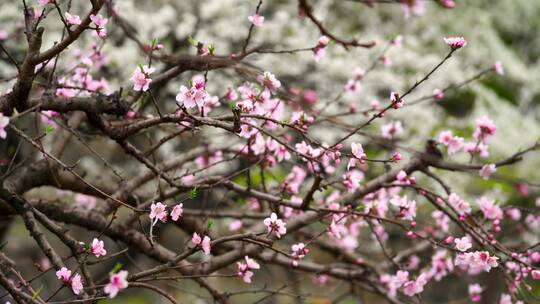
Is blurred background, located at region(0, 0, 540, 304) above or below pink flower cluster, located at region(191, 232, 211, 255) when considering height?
above

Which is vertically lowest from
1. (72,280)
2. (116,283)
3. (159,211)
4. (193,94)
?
(116,283)

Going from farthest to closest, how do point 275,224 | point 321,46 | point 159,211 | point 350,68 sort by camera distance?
point 350,68 < point 321,46 < point 275,224 < point 159,211

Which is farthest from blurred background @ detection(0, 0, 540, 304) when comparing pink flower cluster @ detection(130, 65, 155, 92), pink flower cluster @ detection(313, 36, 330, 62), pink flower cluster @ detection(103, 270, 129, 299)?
pink flower cluster @ detection(103, 270, 129, 299)

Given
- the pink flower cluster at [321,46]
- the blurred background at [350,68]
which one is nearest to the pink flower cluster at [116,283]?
the pink flower cluster at [321,46]

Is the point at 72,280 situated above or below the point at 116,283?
above

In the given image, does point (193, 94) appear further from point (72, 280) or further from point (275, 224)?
point (72, 280)

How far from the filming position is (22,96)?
2.57m

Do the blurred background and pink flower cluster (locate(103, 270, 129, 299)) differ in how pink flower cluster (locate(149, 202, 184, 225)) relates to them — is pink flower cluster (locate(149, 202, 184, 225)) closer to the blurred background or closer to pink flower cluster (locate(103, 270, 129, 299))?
pink flower cluster (locate(103, 270, 129, 299))

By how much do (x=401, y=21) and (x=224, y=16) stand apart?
4.80m

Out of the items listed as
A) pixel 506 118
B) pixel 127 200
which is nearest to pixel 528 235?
pixel 506 118

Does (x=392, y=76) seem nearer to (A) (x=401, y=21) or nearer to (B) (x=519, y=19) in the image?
(A) (x=401, y=21)

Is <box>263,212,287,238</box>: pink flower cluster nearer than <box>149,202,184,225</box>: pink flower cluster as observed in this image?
No

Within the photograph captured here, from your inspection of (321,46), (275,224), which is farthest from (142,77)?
(321,46)

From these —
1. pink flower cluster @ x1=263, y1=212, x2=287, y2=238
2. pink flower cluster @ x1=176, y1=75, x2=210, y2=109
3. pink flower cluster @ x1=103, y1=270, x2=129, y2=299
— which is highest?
pink flower cluster @ x1=176, y1=75, x2=210, y2=109
